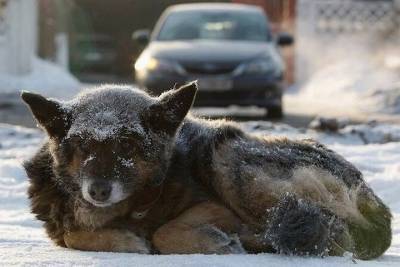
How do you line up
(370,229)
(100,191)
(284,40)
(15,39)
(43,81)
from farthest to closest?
(15,39)
(43,81)
(284,40)
(370,229)
(100,191)

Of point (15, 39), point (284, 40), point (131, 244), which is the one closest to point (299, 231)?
point (131, 244)

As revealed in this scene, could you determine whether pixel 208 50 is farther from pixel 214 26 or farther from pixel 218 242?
pixel 218 242

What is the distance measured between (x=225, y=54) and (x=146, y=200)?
9.19m

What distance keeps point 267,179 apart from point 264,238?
33cm

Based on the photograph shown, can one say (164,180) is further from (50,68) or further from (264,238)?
(50,68)

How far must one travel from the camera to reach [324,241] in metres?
4.16

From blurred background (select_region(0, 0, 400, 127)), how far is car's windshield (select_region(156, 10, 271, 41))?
2 centimetres

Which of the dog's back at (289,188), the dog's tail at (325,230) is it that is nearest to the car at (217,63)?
the dog's back at (289,188)

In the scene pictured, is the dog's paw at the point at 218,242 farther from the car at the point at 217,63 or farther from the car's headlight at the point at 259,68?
the car's headlight at the point at 259,68

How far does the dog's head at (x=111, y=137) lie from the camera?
4.33 m

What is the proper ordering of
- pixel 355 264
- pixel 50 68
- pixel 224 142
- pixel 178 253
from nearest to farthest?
pixel 355 264 < pixel 178 253 < pixel 224 142 < pixel 50 68

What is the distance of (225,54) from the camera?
44.8 feet

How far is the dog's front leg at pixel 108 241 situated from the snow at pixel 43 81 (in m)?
13.7

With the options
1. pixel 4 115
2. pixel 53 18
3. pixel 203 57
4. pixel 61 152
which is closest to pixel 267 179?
pixel 61 152
